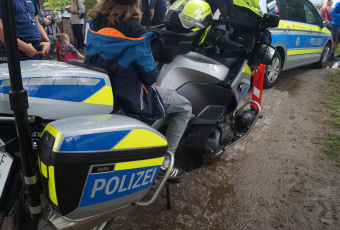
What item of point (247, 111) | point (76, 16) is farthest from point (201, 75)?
point (76, 16)

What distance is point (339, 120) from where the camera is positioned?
4.40m

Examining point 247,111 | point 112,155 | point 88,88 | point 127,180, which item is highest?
point 88,88

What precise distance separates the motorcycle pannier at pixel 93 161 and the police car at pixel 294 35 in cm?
429

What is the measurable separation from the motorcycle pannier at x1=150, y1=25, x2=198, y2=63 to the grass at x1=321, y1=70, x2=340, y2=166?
220cm

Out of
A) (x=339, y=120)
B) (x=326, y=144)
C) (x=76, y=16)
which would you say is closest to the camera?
(x=326, y=144)

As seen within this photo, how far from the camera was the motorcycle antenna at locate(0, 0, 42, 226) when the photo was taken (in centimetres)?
109

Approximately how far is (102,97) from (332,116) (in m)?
4.12

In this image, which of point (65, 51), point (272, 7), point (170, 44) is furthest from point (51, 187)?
point (272, 7)

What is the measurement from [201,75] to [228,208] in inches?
45.6

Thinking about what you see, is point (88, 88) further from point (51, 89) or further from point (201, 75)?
point (201, 75)

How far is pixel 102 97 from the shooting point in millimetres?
1592

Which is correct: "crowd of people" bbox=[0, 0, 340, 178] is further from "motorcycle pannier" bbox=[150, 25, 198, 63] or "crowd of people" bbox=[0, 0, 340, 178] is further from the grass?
the grass

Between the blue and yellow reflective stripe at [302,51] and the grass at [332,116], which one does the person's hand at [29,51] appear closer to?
the grass at [332,116]

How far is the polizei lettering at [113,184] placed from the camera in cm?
136
